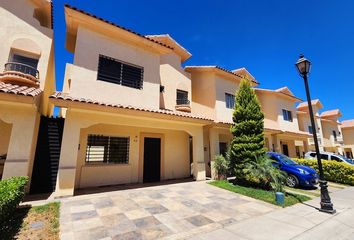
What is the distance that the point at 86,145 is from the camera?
32.7ft

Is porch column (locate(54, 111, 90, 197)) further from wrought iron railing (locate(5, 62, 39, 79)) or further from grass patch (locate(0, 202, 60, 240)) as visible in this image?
wrought iron railing (locate(5, 62, 39, 79))

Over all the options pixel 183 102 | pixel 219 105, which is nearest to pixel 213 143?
pixel 219 105

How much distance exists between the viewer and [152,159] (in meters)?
12.0

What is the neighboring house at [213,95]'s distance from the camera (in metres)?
14.7

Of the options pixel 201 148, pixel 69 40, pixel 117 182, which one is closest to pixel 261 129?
pixel 201 148

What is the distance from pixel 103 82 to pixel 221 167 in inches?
355

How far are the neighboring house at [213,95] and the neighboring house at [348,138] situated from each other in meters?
33.9

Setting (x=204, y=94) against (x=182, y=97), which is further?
(x=204, y=94)

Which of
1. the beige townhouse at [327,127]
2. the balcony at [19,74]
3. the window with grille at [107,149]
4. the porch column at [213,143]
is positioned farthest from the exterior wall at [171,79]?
the beige townhouse at [327,127]

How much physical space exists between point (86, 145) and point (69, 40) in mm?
6475

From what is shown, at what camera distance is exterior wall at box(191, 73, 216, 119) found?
1524 centimetres

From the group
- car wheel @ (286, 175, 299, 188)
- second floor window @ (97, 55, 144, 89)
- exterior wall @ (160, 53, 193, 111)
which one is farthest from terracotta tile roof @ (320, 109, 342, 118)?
second floor window @ (97, 55, 144, 89)

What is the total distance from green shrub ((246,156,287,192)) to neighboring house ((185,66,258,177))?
429 cm

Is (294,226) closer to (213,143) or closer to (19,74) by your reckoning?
(213,143)
